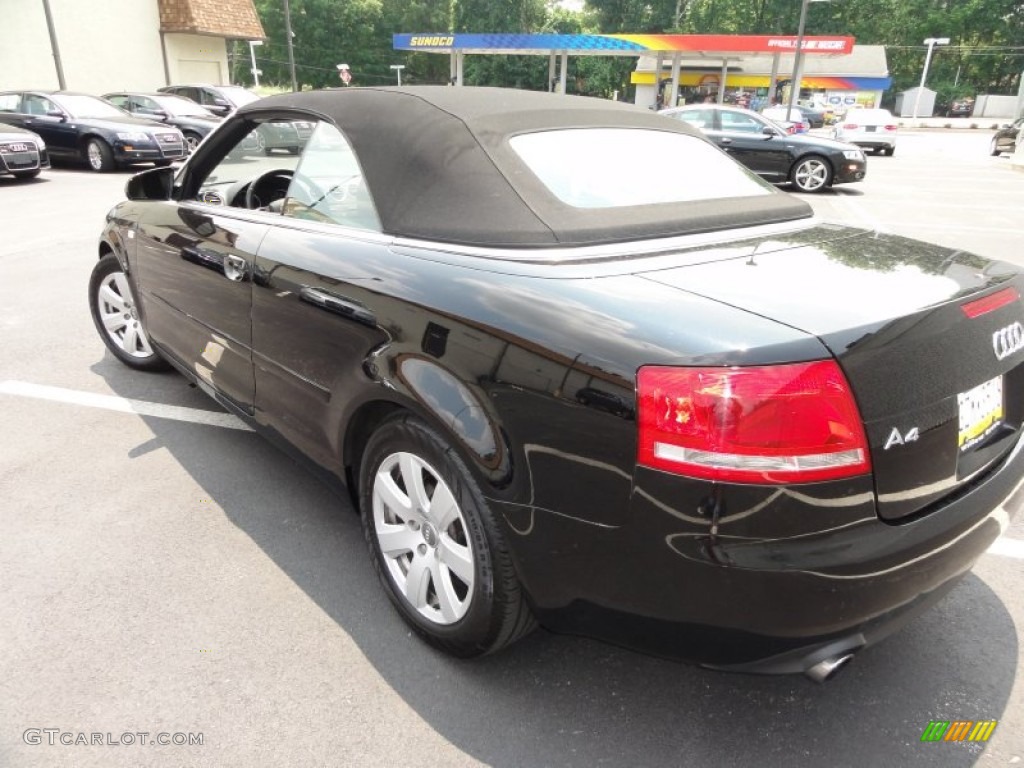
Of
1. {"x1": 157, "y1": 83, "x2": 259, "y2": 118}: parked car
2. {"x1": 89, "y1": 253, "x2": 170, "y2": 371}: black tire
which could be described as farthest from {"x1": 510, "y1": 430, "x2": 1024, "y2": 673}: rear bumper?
{"x1": 157, "y1": 83, "x2": 259, "y2": 118}: parked car

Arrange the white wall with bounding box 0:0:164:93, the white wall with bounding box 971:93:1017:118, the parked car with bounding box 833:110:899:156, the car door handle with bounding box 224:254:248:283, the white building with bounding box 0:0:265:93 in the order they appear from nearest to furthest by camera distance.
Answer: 1. the car door handle with bounding box 224:254:248:283
2. the white wall with bounding box 0:0:164:93
3. the white building with bounding box 0:0:265:93
4. the parked car with bounding box 833:110:899:156
5. the white wall with bounding box 971:93:1017:118

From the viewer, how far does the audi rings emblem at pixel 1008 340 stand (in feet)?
6.42

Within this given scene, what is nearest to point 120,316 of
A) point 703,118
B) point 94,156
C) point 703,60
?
point 703,118

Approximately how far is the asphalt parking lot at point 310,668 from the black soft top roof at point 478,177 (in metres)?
1.30

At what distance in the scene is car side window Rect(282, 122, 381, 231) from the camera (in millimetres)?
2555

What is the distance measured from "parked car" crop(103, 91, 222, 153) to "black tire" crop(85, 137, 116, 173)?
2.54 m

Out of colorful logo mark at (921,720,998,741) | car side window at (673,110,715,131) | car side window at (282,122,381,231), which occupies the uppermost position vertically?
car side window at (282,122,381,231)

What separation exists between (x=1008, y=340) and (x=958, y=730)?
1.09 m

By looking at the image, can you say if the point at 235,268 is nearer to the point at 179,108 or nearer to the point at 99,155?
the point at 99,155

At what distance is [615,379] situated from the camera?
5.45 ft

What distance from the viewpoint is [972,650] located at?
2359 millimetres

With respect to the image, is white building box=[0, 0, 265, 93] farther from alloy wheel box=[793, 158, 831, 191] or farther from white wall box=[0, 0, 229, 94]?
alloy wheel box=[793, 158, 831, 191]

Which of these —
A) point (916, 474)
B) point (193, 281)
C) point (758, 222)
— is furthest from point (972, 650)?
point (193, 281)

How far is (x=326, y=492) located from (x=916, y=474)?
2.38 m
